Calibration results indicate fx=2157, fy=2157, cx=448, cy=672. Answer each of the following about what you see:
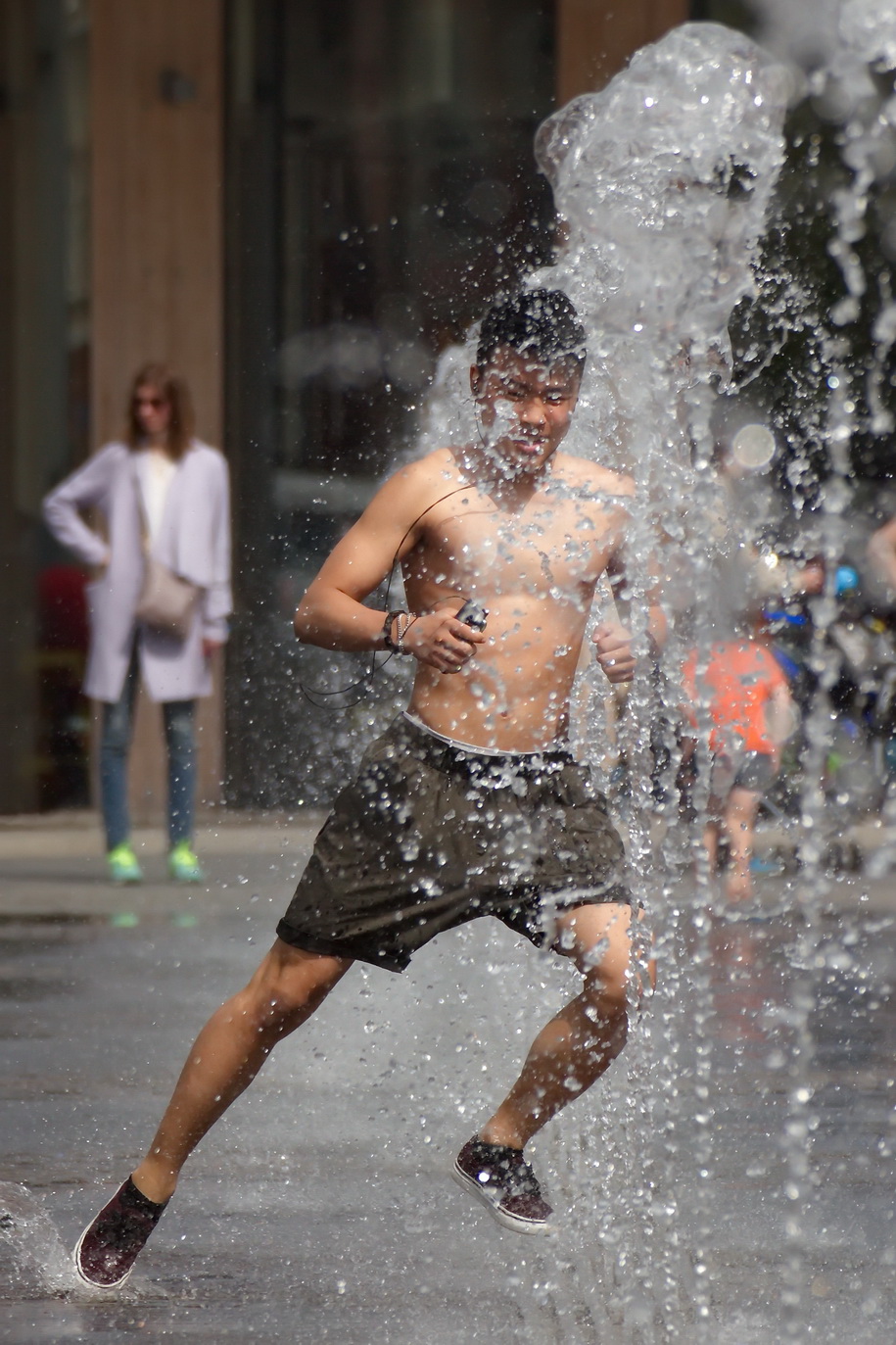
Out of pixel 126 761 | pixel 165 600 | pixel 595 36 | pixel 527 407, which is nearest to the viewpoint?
pixel 527 407

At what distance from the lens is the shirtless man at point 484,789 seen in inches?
138

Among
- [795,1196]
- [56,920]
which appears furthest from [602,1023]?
[56,920]

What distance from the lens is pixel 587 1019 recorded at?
139 inches

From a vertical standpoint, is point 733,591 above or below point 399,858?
below

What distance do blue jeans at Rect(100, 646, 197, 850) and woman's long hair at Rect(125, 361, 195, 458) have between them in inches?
32.4

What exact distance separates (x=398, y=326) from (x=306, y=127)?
1287 millimetres

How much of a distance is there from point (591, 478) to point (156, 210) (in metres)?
8.29

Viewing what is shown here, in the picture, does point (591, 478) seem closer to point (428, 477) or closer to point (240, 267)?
point (428, 477)

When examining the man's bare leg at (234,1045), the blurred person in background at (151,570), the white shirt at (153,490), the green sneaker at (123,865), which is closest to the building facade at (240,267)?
the green sneaker at (123,865)

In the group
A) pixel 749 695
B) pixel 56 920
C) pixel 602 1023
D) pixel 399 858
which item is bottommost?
pixel 56 920

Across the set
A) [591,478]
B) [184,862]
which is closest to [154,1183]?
[591,478]

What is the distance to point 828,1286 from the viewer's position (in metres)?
3.53

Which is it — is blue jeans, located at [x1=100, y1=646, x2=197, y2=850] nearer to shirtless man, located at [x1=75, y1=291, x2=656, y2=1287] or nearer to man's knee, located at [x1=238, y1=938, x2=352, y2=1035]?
shirtless man, located at [x1=75, y1=291, x2=656, y2=1287]

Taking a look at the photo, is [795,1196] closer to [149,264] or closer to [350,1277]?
[350,1277]
